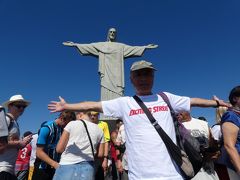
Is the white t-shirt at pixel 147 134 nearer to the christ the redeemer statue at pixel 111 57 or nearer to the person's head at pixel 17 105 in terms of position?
the person's head at pixel 17 105

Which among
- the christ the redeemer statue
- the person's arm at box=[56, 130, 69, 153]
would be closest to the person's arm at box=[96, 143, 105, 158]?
the person's arm at box=[56, 130, 69, 153]


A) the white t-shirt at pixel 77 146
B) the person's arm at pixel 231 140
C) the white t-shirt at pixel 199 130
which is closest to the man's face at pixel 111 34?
the white t-shirt at pixel 199 130

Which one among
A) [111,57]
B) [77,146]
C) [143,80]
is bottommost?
[77,146]

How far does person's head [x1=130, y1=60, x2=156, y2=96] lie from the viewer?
233cm

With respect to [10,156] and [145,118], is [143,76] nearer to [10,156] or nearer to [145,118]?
→ [145,118]

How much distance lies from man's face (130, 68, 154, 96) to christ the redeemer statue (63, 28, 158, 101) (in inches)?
328

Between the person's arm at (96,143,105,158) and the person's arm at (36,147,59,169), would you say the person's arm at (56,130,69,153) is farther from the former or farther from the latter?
the person's arm at (96,143,105,158)

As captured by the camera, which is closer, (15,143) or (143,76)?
(143,76)

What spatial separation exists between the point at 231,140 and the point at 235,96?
1.42ft

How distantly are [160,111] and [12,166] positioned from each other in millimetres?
1711

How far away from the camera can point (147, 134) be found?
2.14m

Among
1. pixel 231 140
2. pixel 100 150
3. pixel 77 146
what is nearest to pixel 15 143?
pixel 77 146

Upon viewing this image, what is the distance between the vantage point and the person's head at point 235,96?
2.68 metres

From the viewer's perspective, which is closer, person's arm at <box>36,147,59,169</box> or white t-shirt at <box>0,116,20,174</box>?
white t-shirt at <box>0,116,20,174</box>
